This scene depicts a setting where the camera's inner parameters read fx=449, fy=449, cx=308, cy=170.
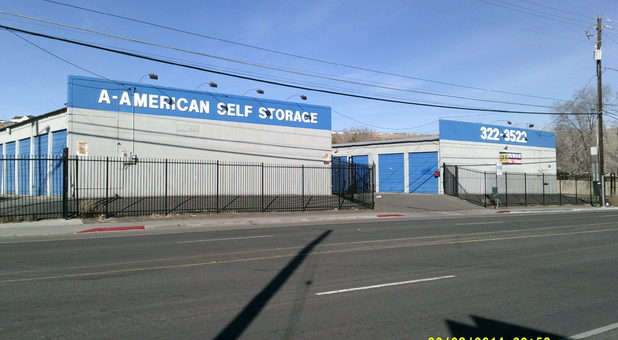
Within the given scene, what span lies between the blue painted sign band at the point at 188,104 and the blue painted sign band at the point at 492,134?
12.7 metres

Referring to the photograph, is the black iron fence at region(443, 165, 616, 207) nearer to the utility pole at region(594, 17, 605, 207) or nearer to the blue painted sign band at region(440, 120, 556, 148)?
the utility pole at region(594, 17, 605, 207)

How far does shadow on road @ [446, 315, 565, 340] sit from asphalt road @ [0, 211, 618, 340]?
0.02m

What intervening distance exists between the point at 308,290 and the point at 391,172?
36.3 metres

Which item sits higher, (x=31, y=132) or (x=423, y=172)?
(x=31, y=132)

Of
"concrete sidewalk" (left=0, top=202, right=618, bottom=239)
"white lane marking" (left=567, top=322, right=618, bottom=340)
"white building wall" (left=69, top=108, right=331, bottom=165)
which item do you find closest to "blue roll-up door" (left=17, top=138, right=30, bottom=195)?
"white building wall" (left=69, top=108, right=331, bottom=165)

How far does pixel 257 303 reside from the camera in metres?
6.36

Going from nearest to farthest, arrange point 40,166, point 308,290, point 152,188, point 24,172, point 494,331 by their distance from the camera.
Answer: point 494,331, point 308,290, point 152,188, point 40,166, point 24,172

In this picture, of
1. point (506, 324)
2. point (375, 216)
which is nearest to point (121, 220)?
point (375, 216)

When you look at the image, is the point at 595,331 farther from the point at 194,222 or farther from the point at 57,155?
the point at 57,155

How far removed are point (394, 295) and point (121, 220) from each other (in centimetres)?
1654

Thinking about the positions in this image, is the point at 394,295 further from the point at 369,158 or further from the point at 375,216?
the point at 369,158

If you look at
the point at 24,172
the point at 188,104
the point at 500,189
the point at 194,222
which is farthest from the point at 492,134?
the point at 24,172

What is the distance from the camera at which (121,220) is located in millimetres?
20203

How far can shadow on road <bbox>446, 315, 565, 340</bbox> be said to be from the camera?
5.12m
